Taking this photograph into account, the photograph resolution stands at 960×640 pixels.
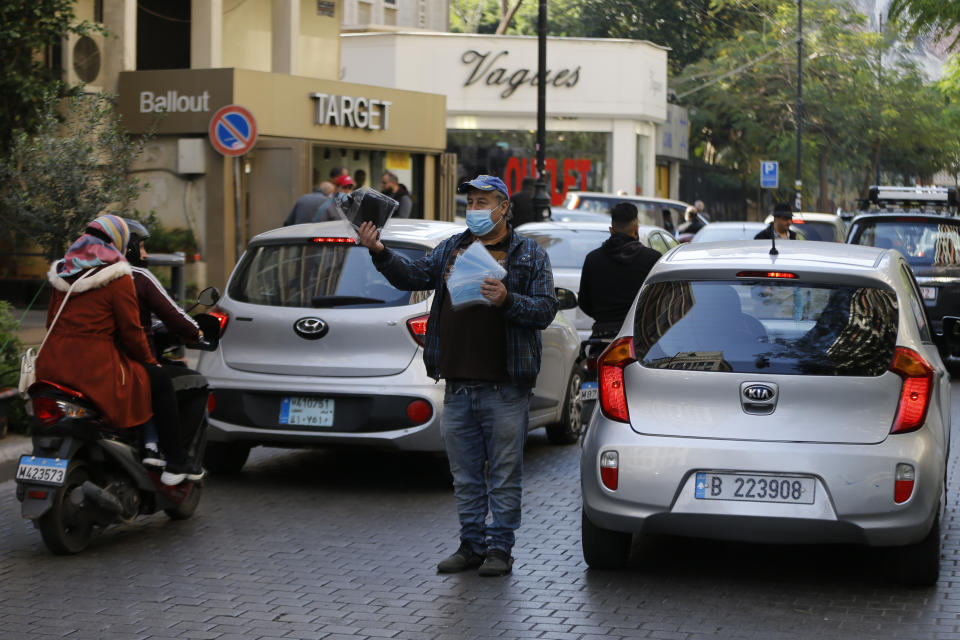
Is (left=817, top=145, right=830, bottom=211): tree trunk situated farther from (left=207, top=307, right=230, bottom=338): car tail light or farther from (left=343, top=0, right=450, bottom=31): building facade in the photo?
(left=207, top=307, right=230, bottom=338): car tail light

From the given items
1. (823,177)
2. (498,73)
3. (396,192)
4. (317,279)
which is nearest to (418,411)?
(317,279)

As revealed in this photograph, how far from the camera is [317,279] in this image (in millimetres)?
9133

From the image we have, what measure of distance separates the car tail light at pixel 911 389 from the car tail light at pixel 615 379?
1.16 metres

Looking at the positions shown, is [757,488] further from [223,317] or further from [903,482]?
[223,317]

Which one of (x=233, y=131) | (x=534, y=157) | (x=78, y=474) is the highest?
(x=534, y=157)

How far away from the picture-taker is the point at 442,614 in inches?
249

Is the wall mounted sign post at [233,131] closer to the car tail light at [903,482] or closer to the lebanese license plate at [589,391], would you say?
the lebanese license plate at [589,391]

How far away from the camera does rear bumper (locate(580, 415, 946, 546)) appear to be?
641cm

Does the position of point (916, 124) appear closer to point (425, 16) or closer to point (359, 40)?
point (425, 16)

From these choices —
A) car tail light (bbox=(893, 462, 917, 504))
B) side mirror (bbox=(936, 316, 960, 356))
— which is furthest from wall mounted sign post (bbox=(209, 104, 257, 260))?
car tail light (bbox=(893, 462, 917, 504))

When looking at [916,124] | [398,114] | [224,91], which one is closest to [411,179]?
[398,114]

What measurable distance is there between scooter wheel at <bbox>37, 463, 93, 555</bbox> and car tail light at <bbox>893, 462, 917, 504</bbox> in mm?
3817

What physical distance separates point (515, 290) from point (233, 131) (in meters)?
10.2

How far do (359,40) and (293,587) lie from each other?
38.2m
